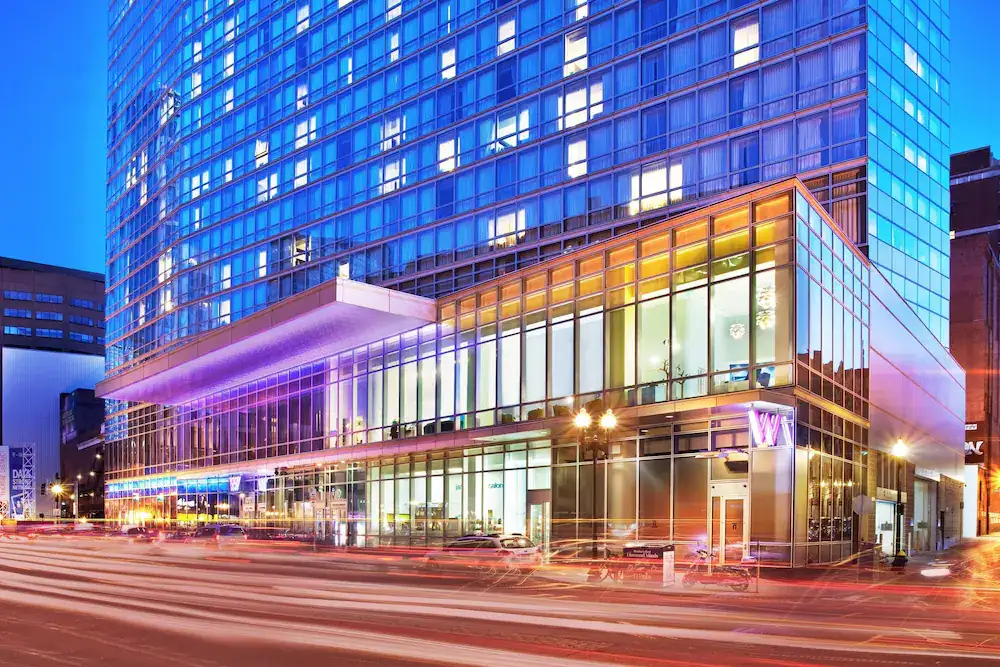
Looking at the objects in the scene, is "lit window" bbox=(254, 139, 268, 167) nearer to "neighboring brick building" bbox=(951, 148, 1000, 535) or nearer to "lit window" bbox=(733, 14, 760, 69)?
"lit window" bbox=(733, 14, 760, 69)

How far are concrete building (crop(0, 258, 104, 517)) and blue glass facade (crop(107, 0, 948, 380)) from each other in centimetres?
9673

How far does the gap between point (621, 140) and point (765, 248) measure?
590 inches

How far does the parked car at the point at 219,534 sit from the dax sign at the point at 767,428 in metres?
31.3

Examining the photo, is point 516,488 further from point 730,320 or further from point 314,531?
point 314,531

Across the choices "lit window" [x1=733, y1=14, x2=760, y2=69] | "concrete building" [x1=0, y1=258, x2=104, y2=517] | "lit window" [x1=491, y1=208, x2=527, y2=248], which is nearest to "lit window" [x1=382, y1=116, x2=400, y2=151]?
"lit window" [x1=491, y1=208, x2=527, y2=248]

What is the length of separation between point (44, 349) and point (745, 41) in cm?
15728

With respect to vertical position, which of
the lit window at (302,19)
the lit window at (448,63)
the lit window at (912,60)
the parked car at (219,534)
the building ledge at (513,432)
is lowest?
the parked car at (219,534)

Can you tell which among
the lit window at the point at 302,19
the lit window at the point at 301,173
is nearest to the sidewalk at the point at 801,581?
the lit window at the point at 301,173

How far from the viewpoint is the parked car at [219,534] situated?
51425 mm

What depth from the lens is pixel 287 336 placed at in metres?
49.1

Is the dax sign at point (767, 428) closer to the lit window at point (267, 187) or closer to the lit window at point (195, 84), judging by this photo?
the lit window at point (267, 187)

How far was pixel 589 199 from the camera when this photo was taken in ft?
151

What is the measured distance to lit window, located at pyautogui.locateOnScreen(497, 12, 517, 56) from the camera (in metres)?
50.5

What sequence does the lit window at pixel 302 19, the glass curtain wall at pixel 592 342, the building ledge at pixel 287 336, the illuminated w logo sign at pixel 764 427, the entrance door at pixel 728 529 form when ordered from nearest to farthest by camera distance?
the illuminated w logo sign at pixel 764 427 < the entrance door at pixel 728 529 < the glass curtain wall at pixel 592 342 < the building ledge at pixel 287 336 < the lit window at pixel 302 19
